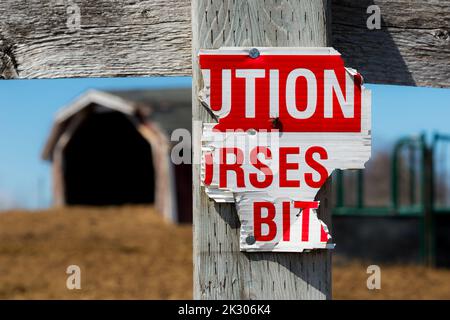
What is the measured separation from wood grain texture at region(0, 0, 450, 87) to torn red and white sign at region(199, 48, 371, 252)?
0.11m

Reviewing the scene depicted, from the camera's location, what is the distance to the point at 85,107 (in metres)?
21.4

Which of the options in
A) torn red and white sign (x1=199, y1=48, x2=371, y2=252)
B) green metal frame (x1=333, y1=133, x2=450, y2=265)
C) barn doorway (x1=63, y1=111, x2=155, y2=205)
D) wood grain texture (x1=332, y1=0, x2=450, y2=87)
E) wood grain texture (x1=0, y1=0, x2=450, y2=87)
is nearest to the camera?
torn red and white sign (x1=199, y1=48, x2=371, y2=252)

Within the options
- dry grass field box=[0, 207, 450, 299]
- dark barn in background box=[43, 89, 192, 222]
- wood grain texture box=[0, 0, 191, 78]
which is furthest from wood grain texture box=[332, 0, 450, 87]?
dark barn in background box=[43, 89, 192, 222]

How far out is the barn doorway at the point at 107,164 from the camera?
23.0m

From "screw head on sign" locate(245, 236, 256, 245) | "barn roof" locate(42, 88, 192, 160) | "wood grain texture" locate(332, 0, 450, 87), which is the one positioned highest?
"barn roof" locate(42, 88, 192, 160)

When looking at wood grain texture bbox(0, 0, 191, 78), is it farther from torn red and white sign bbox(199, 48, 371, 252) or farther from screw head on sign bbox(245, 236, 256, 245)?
Answer: screw head on sign bbox(245, 236, 256, 245)

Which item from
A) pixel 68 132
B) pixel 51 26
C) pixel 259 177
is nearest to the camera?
pixel 259 177

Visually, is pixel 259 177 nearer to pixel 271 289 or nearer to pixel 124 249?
pixel 271 289

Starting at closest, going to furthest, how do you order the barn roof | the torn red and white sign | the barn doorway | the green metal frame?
the torn red and white sign
the green metal frame
the barn roof
the barn doorway

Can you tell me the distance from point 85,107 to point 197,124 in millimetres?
19446

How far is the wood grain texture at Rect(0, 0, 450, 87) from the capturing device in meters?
2.53

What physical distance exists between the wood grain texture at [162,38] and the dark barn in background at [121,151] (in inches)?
655

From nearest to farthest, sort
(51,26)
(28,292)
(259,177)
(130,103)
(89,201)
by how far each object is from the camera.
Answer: (259,177) < (51,26) < (28,292) < (130,103) < (89,201)

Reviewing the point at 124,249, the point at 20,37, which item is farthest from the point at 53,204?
the point at 20,37
